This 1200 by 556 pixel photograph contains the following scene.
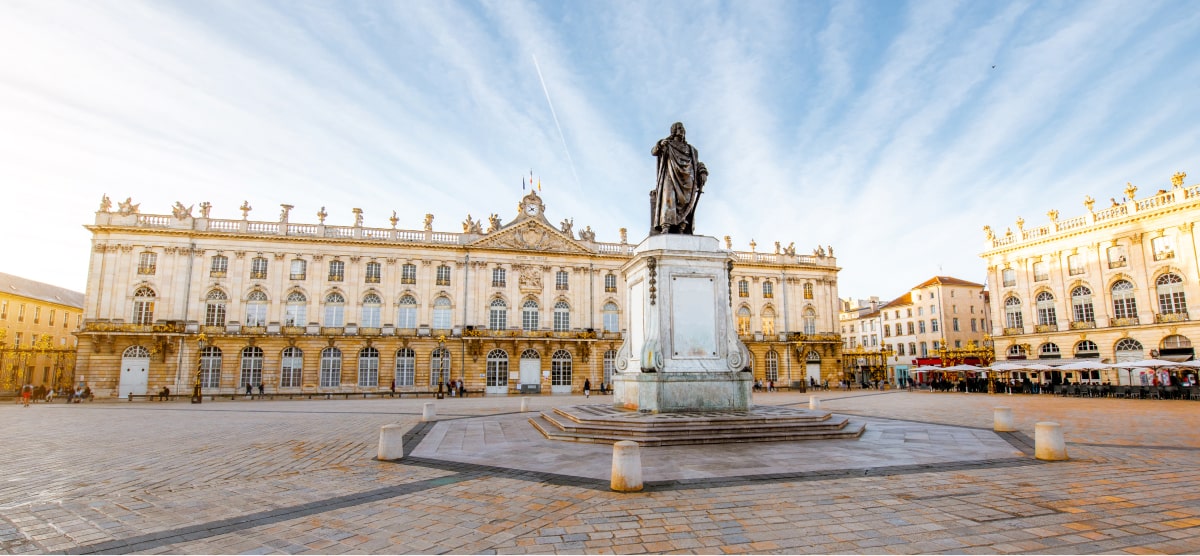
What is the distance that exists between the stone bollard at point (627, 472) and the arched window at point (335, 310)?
3644 centimetres

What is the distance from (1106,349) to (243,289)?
5372 cm

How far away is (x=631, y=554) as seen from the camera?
4266mm

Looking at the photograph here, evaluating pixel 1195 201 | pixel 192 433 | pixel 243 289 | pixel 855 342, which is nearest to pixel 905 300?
pixel 855 342

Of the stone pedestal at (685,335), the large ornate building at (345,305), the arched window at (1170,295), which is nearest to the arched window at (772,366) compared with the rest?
the large ornate building at (345,305)

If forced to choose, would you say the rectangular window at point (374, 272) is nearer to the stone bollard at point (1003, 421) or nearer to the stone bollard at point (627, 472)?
the stone bollard at point (1003, 421)

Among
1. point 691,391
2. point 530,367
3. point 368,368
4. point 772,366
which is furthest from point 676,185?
point 772,366

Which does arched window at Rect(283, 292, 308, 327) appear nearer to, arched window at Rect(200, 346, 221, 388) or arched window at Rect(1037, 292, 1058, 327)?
arched window at Rect(200, 346, 221, 388)

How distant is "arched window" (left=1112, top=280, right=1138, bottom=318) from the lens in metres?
34.9

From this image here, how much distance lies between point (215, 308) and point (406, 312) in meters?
11.5

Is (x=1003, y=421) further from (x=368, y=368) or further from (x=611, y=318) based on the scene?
(x=368, y=368)

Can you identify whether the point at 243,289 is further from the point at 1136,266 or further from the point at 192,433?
the point at 1136,266

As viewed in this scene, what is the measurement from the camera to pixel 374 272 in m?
39.6

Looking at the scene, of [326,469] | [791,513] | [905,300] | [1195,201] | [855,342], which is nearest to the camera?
[791,513]

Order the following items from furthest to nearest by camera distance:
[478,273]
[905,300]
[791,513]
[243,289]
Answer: [905,300] → [478,273] → [243,289] → [791,513]
